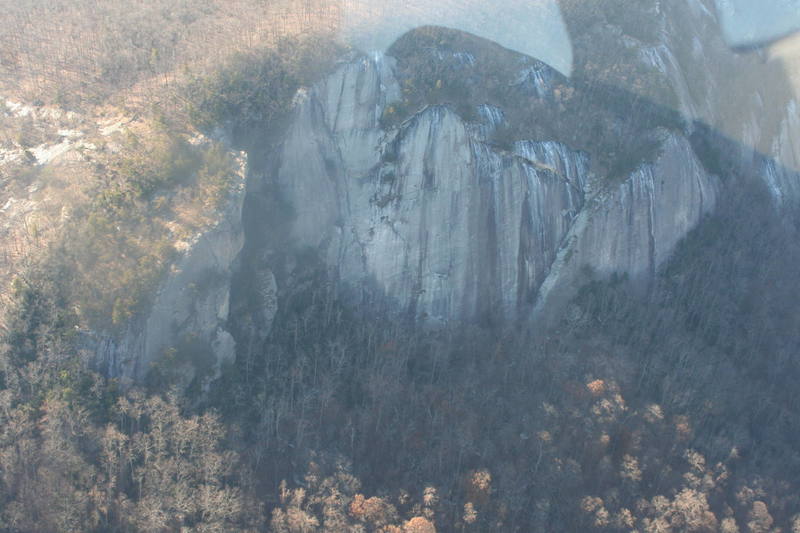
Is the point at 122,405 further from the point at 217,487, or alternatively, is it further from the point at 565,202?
the point at 565,202

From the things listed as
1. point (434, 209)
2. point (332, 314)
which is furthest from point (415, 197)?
point (332, 314)

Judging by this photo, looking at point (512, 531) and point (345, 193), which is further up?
point (345, 193)

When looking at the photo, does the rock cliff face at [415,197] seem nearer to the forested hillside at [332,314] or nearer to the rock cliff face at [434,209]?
the rock cliff face at [434,209]

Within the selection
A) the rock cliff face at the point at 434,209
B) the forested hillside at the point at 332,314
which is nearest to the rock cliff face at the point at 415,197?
the rock cliff face at the point at 434,209

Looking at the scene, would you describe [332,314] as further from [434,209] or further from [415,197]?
[434,209]

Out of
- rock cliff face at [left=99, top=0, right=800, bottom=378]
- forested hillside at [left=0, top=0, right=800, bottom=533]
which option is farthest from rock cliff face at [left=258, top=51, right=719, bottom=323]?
forested hillside at [left=0, top=0, right=800, bottom=533]

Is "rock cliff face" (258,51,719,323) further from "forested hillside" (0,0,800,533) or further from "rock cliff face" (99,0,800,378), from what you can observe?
"forested hillside" (0,0,800,533)

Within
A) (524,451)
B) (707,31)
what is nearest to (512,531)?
(524,451)

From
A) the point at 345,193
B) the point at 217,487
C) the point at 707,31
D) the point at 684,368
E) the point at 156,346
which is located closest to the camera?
the point at 217,487

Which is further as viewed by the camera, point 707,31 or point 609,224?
point 707,31

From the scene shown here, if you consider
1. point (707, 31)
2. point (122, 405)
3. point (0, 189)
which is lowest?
point (122, 405)
